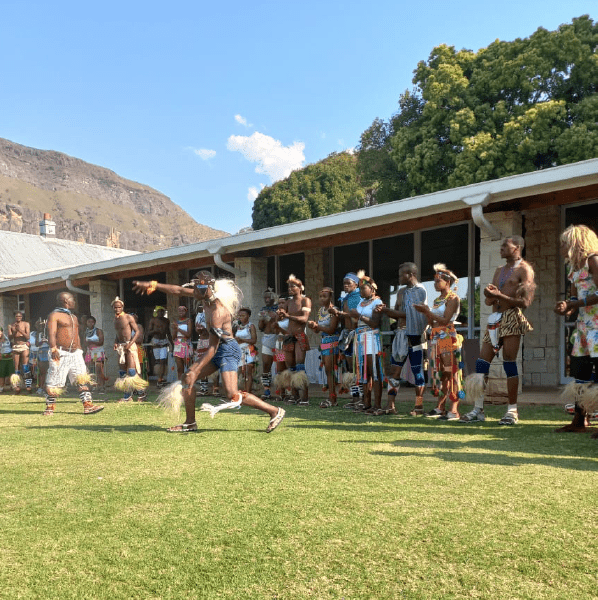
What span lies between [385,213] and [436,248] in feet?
8.53

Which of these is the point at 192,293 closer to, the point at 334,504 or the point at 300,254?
the point at 334,504

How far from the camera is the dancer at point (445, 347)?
6059mm

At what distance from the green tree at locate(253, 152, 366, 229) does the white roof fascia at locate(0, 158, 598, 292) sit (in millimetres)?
25457

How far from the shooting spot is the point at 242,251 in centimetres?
1045

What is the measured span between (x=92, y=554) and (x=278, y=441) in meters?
2.60

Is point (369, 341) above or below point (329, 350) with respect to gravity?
above

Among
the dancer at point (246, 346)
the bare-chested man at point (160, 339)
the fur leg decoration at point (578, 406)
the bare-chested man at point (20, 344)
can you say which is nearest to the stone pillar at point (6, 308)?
the bare-chested man at point (20, 344)

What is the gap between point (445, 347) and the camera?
6.12 meters

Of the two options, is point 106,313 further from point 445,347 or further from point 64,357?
point 445,347

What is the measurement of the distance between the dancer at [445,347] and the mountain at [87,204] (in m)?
130

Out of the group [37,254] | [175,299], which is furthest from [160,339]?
[37,254]

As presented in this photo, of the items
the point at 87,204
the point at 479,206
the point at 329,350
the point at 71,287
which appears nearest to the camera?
the point at 479,206

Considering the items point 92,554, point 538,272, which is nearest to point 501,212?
point 538,272

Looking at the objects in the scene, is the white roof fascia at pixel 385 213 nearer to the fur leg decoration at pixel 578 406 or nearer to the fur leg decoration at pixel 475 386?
the fur leg decoration at pixel 475 386
